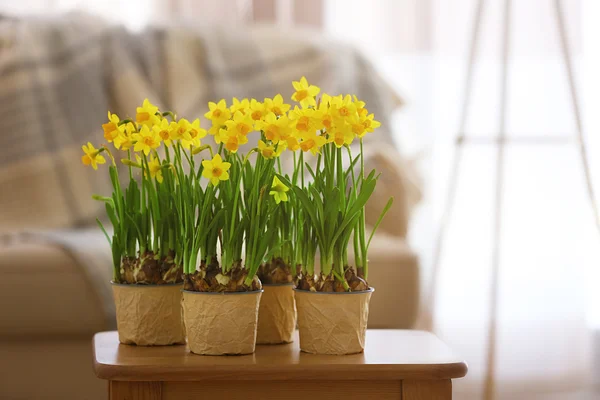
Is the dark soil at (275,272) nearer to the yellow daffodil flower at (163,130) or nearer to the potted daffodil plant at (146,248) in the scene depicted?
the potted daffodil plant at (146,248)

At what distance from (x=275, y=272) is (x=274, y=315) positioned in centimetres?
6

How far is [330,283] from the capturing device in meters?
0.95

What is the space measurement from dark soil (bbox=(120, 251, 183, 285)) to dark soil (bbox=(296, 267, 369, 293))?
0.17m

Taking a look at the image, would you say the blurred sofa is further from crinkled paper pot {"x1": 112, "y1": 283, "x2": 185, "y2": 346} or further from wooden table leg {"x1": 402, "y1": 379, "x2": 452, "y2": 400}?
wooden table leg {"x1": 402, "y1": 379, "x2": 452, "y2": 400}

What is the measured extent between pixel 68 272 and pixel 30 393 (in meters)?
0.27

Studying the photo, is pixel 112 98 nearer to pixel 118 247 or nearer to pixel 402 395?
pixel 118 247

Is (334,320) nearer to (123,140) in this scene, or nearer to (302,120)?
(302,120)

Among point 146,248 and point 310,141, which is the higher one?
point 310,141

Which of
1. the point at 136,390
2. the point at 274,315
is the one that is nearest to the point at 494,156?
the point at 274,315

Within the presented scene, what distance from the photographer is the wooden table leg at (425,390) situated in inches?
35.5

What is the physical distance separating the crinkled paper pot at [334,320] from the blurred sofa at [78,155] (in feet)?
2.47

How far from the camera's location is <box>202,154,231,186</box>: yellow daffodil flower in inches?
35.6

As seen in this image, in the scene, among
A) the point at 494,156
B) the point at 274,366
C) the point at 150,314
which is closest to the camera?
the point at 274,366

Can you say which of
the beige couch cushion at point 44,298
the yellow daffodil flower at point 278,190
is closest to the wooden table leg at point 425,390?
the yellow daffodil flower at point 278,190
